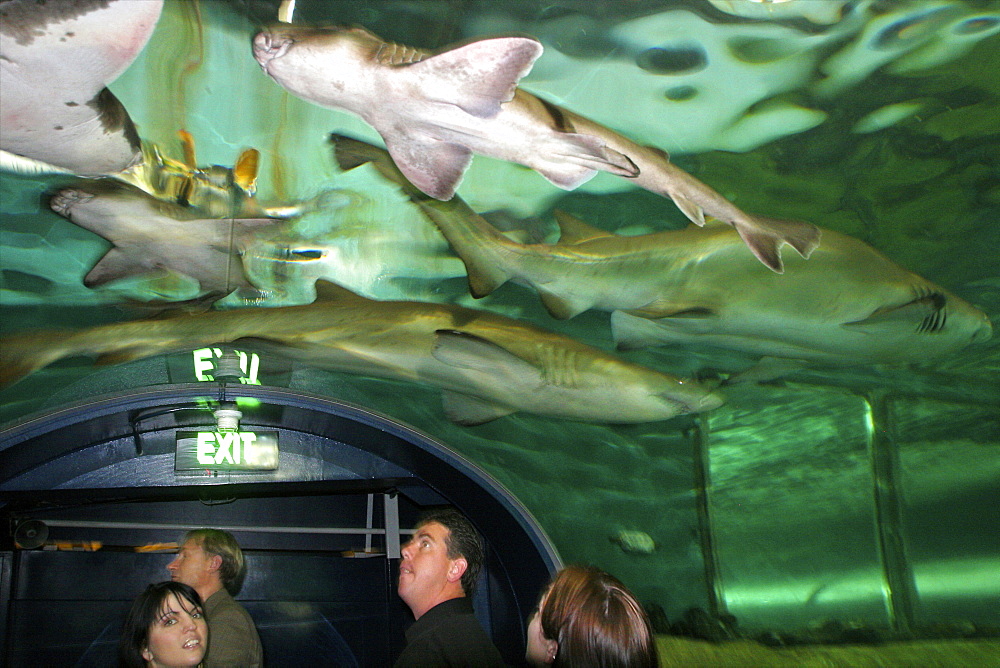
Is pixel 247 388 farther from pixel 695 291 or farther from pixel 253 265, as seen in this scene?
pixel 695 291

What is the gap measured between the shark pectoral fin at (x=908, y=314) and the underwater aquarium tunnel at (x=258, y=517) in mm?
3318

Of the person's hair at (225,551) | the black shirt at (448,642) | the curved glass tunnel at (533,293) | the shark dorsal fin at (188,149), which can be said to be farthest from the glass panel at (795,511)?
the black shirt at (448,642)

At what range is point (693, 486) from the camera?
8633mm

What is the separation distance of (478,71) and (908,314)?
190 inches

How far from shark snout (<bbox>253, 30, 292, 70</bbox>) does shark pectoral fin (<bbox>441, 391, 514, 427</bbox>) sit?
12.4 feet

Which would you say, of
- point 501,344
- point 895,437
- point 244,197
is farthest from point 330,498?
point 895,437

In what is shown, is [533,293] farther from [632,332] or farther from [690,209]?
[690,209]

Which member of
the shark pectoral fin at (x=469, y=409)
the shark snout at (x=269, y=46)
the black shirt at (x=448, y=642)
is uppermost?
the shark snout at (x=269, y=46)

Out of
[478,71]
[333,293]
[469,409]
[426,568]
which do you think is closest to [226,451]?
[333,293]

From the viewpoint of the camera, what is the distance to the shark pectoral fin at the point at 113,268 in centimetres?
481

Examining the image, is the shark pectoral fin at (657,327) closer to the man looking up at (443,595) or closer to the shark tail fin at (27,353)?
the man looking up at (443,595)

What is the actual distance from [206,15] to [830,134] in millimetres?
3518

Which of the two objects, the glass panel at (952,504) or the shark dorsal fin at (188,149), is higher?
the shark dorsal fin at (188,149)

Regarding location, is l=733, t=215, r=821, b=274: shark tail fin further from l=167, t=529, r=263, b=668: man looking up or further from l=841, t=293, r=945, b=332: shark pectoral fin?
l=167, t=529, r=263, b=668: man looking up
